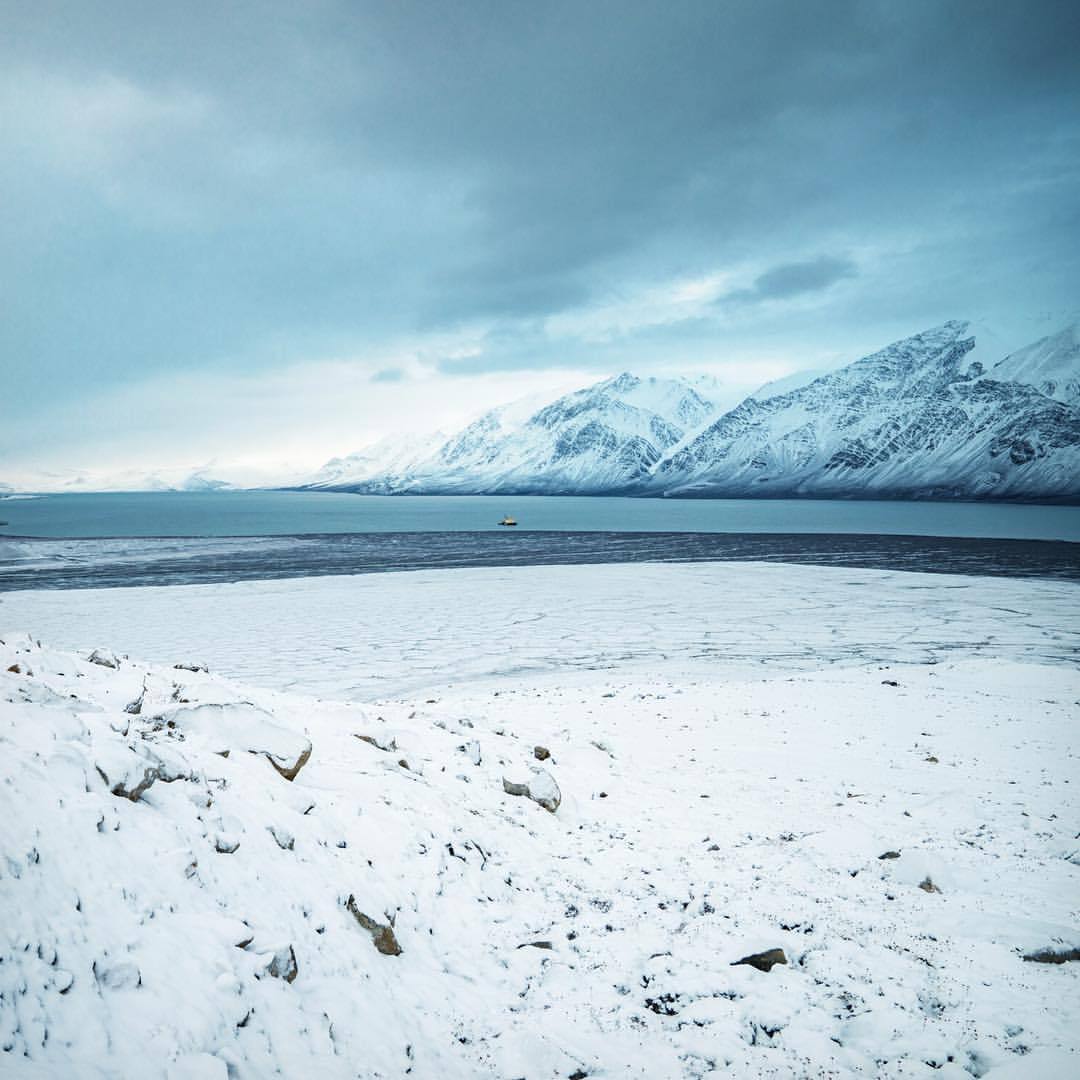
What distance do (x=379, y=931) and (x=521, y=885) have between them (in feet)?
6.30

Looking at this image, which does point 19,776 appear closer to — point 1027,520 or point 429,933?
point 429,933

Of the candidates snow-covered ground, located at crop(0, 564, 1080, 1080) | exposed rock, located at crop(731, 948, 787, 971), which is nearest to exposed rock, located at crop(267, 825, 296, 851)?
snow-covered ground, located at crop(0, 564, 1080, 1080)

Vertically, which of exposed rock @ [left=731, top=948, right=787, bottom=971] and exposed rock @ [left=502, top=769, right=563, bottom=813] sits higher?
exposed rock @ [left=502, top=769, right=563, bottom=813]

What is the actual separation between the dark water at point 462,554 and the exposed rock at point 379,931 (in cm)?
3618

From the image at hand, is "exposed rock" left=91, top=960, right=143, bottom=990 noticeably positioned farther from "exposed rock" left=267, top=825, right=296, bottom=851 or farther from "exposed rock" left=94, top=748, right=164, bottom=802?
"exposed rock" left=267, top=825, right=296, bottom=851

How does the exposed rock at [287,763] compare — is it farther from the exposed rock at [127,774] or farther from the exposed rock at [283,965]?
the exposed rock at [283,965]

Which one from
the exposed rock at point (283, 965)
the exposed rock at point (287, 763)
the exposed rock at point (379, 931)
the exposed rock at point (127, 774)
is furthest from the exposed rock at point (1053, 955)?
the exposed rock at point (127, 774)

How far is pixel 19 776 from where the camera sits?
198 inches

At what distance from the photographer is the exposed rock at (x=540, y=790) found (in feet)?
28.9

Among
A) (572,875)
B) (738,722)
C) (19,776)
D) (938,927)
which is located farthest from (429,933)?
(738,722)

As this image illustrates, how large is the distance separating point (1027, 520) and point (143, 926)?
384 feet

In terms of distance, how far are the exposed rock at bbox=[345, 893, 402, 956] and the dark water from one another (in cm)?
3618

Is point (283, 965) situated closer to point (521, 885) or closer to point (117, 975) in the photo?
point (117, 975)

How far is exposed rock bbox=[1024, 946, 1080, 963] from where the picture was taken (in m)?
5.81
